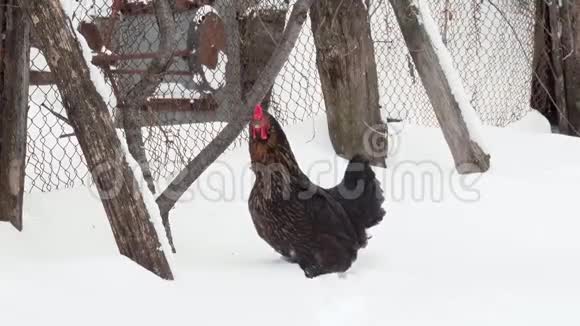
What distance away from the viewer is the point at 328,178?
428 centimetres

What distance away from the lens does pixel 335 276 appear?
2.83 m

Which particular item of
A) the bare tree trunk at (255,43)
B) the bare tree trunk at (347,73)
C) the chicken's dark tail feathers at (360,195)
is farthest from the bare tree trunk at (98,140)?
the bare tree trunk at (255,43)

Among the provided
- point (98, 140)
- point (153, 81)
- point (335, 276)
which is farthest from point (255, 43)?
point (98, 140)

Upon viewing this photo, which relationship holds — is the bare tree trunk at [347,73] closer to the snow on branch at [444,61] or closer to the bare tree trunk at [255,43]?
the snow on branch at [444,61]

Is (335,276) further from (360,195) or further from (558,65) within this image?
(558,65)

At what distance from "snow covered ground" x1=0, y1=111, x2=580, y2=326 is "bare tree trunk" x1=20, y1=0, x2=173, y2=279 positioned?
0.09 metres

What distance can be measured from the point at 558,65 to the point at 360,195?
350 centimetres

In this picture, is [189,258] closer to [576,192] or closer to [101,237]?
[101,237]

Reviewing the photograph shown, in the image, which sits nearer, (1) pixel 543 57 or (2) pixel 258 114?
(2) pixel 258 114

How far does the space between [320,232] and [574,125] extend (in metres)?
3.96

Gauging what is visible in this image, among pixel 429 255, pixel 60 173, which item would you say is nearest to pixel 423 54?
pixel 429 255

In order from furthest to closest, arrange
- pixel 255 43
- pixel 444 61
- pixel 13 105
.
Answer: pixel 255 43 → pixel 444 61 → pixel 13 105

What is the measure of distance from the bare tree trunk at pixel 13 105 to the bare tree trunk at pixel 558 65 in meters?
4.49

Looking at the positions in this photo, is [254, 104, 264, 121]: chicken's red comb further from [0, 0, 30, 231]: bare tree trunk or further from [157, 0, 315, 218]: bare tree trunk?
[0, 0, 30, 231]: bare tree trunk
